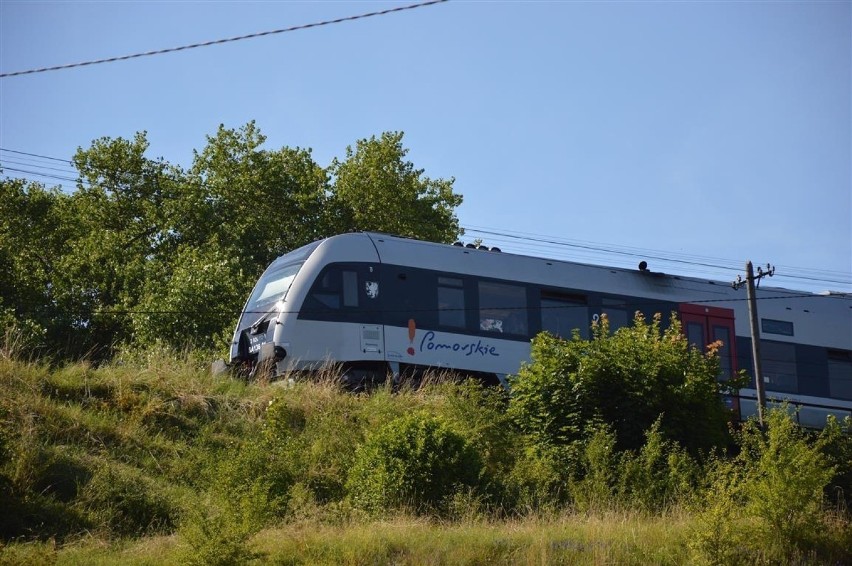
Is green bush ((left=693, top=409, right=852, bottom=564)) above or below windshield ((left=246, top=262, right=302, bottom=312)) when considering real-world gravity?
below

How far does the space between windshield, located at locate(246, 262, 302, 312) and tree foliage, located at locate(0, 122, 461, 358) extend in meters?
7.63

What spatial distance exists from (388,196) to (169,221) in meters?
7.92

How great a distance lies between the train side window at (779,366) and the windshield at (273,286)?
1212 centimetres

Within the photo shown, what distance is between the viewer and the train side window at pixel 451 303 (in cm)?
2212

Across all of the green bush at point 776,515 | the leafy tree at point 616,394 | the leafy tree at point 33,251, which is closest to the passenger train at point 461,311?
the leafy tree at point 616,394

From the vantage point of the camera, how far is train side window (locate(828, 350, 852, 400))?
2767 centimetres

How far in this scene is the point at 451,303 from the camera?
73.2 ft

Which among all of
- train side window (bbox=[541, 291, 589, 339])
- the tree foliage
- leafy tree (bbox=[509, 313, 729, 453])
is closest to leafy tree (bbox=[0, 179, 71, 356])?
the tree foliage

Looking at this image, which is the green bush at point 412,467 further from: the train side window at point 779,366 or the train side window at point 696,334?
the train side window at point 779,366

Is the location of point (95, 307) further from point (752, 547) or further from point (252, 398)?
point (752, 547)

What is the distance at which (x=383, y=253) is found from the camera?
21781mm

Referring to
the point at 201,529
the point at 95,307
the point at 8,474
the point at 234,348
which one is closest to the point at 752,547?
the point at 201,529

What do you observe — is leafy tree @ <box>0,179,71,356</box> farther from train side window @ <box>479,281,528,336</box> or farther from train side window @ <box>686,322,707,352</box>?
train side window @ <box>686,322,707,352</box>

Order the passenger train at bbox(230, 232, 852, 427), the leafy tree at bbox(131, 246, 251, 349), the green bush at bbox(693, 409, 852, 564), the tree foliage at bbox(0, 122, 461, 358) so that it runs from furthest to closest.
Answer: the tree foliage at bbox(0, 122, 461, 358), the leafy tree at bbox(131, 246, 251, 349), the passenger train at bbox(230, 232, 852, 427), the green bush at bbox(693, 409, 852, 564)
